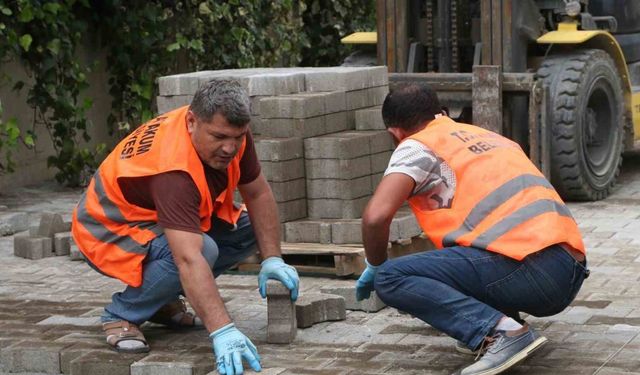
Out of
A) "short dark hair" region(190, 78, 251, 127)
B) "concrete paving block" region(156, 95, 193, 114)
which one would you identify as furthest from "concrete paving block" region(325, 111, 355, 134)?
"short dark hair" region(190, 78, 251, 127)

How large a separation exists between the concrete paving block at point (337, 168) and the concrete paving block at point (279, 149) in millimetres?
105

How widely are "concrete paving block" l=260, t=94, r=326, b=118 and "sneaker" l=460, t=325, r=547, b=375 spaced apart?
277cm

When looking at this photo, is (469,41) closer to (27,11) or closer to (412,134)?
(27,11)

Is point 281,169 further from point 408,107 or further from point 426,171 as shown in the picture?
point 426,171

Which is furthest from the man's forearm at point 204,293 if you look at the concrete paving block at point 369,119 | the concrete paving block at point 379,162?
the concrete paving block at point 369,119

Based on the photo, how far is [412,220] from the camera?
787 cm

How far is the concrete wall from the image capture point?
1143 centimetres

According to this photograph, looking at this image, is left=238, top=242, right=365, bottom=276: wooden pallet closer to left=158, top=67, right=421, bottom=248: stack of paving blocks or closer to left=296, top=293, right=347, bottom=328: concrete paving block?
left=158, top=67, right=421, bottom=248: stack of paving blocks

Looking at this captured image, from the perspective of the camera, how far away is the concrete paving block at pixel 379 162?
7971mm

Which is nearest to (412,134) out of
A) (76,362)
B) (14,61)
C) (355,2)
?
(76,362)

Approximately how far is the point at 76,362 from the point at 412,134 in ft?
5.93

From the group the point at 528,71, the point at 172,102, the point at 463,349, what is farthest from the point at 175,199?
the point at 528,71

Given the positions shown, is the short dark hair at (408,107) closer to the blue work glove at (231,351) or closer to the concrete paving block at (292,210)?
the blue work glove at (231,351)

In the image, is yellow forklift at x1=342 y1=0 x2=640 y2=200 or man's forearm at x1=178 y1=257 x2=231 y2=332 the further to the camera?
yellow forklift at x1=342 y1=0 x2=640 y2=200
